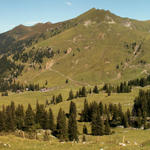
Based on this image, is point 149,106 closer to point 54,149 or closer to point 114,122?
point 114,122

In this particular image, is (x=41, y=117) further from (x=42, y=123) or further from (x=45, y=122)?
(x=45, y=122)

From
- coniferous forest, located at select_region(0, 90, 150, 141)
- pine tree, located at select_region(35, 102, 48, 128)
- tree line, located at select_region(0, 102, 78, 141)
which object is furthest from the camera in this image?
pine tree, located at select_region(35, 102, 48, 128)

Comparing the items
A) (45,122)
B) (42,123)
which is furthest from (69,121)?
(42,123)

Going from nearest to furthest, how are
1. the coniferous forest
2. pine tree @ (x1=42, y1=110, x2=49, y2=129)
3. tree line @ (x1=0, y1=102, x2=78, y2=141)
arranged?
tree line @ (x1=0, y1=102, x2=78, y2=141)
the coniferous forest
pine tree @ (x1=42, y1=110, x2=49, y2=129)

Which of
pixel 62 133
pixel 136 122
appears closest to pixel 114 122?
pixel 136 122

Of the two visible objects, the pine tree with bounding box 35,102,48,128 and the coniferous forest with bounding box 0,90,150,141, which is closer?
the coniferous forest with bounding box 0,90,150,141

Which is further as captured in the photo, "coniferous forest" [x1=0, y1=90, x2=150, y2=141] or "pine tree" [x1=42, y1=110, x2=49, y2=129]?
"pine tree" [x1=42, y1=110, x2=49, y2=129]

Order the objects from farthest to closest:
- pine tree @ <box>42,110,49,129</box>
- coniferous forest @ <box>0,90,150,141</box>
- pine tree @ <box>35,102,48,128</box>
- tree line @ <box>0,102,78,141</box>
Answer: pine tree @ <box>35,102,48,128</box>
pine tree @ <box>42,110,49,129</box>
coniferous forest @ <box>0,90,150,141</box>
tree line @ <box>0,102,78,141</box>

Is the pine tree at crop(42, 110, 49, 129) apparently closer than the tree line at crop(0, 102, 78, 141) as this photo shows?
No

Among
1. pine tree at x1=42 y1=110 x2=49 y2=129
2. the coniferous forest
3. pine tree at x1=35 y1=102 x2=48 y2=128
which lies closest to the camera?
the coniferous forest

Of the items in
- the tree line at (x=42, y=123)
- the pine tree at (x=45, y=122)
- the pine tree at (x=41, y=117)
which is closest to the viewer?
the tree line at (x=42, y=123)

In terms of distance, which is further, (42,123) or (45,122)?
(42,123)

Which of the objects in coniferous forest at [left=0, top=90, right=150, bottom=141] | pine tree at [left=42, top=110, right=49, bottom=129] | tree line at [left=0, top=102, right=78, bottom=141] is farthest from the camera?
pine tree at [left=42, top=110, right=49, bottom=129]

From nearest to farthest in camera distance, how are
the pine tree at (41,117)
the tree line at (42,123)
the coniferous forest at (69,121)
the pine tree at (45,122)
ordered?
1. the tree line at (42,123)
2. the coniferous forest at (69,121)
3. the pine tree at (45,122)
4. the pine tree at (41,117)
